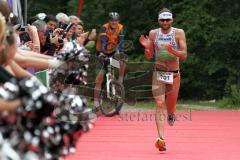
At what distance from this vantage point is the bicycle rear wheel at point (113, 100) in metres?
17.6

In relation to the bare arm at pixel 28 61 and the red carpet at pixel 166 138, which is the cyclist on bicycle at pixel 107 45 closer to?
the red carpet at pixel 166 138

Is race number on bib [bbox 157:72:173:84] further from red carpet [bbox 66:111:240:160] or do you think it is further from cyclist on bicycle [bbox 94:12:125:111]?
cyclist on bicycle [bbox 94:12:125:111]

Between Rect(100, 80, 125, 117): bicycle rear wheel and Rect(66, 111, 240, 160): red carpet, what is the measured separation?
24 cm

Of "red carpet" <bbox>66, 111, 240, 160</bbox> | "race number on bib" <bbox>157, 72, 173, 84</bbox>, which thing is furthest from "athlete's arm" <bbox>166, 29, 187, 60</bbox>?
"red carpet" <bbox>66, 111, 240, 160</bbox>

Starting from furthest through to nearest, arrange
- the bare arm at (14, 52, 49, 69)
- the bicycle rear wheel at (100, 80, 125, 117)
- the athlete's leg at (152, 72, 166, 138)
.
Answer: the bicycle rear wheel at (100, 80, 125, 117)
the athlete's leg at (152, 72, 166, 138)
the bare arm at (14, 52, 49, 69)

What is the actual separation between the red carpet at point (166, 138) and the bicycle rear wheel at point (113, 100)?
9.3 inches

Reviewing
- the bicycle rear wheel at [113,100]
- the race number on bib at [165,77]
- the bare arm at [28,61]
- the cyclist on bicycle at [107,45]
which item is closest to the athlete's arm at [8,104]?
the bare arm at [28,61]

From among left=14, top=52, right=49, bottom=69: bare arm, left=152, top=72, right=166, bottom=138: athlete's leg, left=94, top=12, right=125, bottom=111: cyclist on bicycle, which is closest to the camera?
left=14, top=52, right=49, bottom=69: bare arm

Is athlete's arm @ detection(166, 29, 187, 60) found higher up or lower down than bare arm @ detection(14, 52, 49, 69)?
lower down

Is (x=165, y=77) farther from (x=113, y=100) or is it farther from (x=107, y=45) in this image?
(x=107, y=45)

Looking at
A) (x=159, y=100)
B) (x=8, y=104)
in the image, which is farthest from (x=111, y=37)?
(x=8, y=104)

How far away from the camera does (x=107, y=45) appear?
17703 mm

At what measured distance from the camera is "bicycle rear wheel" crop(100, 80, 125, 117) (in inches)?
692

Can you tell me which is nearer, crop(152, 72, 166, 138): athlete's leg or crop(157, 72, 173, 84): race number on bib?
crop(152, 72, 166, 138): athlete's leg
